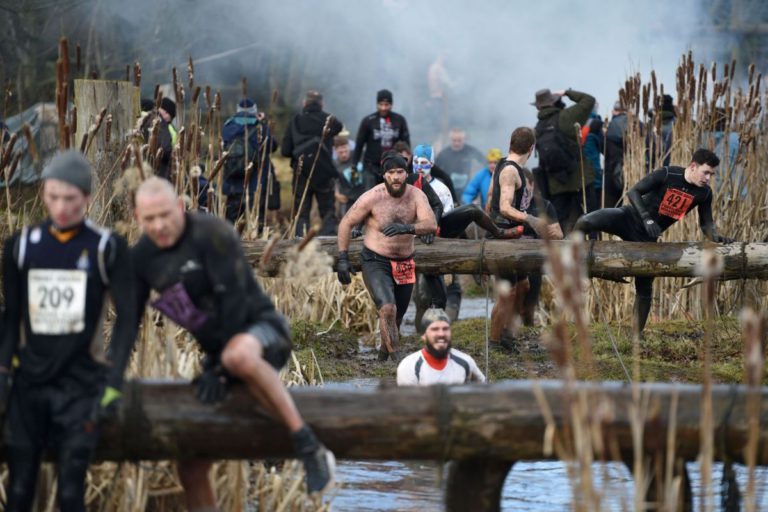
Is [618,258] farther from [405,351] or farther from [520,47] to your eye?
[520,47]

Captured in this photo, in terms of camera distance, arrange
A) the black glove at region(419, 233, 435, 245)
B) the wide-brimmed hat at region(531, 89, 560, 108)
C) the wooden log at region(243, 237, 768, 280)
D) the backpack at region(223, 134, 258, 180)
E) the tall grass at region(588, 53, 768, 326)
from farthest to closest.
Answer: the wide-brimmed hat at region(531, 89, 560, 108) < the backpack at region(223, 134, 258, 180) < the tall grass at region(588, 53, 768, 326) < the black glove at region(419, 233, 435, 245) < the wooden log at region(243, 237, 768, 280)

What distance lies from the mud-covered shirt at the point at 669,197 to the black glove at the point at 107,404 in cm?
643

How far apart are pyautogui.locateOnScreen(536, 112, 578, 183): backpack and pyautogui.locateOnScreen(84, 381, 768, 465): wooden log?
8.41 meters

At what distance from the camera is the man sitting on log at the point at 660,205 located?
10930mm

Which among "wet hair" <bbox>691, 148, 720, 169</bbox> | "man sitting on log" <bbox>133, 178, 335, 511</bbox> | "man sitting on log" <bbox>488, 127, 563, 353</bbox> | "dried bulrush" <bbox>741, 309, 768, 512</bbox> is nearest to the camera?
"dried bulrush" <bbox>741, 309, 768, 512</bbox>

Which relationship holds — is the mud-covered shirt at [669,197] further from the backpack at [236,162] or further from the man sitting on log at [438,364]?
the backpack at [236,162]

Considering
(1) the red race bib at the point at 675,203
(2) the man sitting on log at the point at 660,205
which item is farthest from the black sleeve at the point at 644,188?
(1) the red race bib at the point at 675,203

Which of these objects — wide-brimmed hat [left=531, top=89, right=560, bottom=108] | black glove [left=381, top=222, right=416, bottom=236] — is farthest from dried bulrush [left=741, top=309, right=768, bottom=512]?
wide-brimmed hat [left=531, top=89, right=560, bottom=108]

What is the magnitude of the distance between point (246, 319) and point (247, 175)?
282 cm

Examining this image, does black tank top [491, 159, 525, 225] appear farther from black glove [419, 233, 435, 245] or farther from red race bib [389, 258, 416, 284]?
red race bib [389, 258, 416, 284]

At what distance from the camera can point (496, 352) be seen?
11.6m

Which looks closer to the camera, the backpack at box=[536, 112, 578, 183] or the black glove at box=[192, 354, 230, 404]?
the black glove at box=[192, 354, 230, 404]

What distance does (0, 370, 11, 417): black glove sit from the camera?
539 centimetres

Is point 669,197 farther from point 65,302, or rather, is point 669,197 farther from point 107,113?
point 65,302
